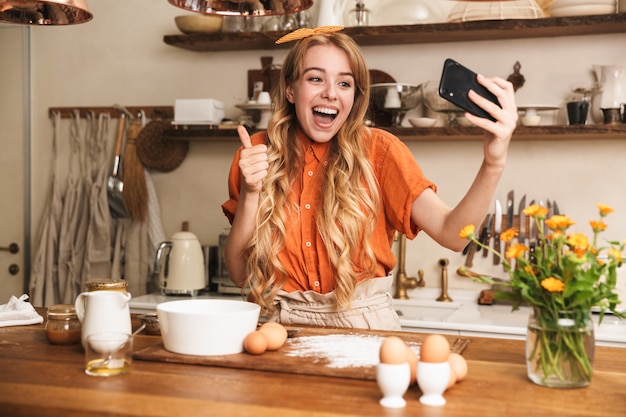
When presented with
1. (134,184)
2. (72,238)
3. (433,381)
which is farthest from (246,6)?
(72,238)

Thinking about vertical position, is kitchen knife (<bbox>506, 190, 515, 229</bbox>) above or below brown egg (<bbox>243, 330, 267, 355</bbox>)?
above

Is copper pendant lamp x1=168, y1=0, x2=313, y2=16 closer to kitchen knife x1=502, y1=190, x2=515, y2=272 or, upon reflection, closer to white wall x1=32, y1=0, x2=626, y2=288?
white wall x1=32, y1=0, x2=626, y2=288

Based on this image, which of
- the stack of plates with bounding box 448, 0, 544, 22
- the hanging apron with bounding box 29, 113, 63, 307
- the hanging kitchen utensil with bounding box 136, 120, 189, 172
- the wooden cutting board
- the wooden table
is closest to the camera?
the wooden table

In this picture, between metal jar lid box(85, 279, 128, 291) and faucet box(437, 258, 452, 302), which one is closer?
metal jar lid box(85, 279, 128, 291)

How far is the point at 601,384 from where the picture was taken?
55.9 inches

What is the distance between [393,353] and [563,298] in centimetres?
31

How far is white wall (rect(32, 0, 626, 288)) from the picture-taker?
3238mm

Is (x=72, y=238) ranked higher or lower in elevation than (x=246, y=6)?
lower

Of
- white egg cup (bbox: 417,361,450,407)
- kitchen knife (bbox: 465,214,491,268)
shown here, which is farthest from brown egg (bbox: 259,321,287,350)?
kitchen knife (bbox: 465,214,491,268)

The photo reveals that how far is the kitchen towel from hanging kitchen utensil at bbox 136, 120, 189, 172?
167 cm

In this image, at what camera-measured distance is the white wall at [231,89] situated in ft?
10.6

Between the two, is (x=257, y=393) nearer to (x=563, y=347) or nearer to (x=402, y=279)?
(x=563, y=347)

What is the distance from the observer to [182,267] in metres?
3.37

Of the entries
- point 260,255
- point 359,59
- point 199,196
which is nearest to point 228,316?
point 260,255
